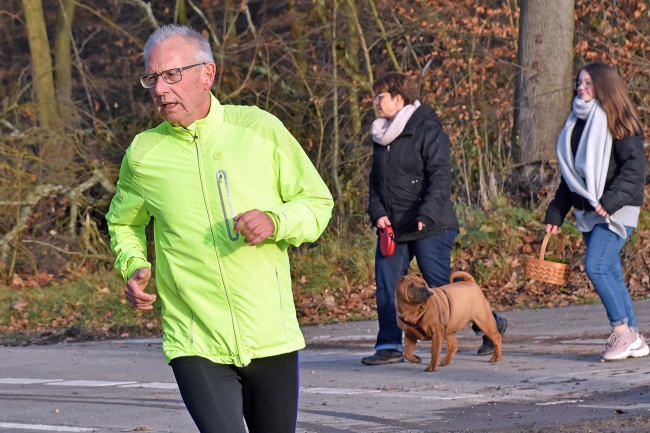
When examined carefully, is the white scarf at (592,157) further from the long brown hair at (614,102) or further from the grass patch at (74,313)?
the grass patch at (74,313)

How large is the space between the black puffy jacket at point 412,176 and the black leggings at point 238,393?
479 cm

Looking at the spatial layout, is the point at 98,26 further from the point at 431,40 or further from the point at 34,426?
the point at 34,426

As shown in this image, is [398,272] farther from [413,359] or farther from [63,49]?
[63,49]

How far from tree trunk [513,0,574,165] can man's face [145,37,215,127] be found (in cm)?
1265

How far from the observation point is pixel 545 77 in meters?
16.2

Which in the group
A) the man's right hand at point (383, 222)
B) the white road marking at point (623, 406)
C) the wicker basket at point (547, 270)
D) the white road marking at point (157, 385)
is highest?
the man's right hand at point (383, 222)

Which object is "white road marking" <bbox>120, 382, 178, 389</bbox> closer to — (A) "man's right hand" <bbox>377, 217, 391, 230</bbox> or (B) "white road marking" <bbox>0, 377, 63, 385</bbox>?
(B) "white road marking" <bbox>0, 377, 63, 385</bbox>

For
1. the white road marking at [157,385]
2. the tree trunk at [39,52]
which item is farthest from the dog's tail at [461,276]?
the tree trunk at [39,52]

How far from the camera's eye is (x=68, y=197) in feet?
57.3

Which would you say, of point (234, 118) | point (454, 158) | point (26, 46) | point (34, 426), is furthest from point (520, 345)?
point (26, 46)

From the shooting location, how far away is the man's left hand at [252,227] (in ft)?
11.9

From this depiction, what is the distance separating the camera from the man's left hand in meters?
3.62

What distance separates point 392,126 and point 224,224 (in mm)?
4913

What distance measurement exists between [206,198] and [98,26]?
1702 centimetres
